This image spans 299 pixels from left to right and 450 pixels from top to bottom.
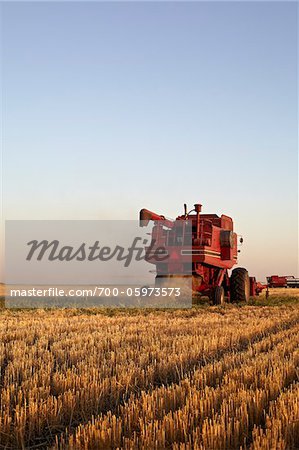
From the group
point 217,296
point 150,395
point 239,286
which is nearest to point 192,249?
point 217,296

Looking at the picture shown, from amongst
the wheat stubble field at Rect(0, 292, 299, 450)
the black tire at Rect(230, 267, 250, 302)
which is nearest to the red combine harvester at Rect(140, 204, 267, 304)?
the black tire at Rect(230, 267, 250, 302)

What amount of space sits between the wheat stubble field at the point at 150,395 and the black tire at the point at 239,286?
33.9ft

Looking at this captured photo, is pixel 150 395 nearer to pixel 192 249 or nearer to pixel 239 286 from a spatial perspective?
pixel 192 249

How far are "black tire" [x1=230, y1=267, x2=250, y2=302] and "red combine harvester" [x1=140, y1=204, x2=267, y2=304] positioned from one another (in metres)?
0.98

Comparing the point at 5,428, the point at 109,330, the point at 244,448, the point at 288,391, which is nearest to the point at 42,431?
the point at 5,428

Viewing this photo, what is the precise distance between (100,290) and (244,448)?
66.5ft

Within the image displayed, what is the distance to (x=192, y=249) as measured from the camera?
15.8 m

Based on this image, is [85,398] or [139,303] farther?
[139,303]

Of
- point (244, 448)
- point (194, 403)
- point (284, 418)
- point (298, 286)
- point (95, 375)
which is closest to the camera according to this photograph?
point (244, 448)

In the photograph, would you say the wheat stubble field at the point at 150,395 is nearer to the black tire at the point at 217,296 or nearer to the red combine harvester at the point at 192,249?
the red combine harvester at the point at 192,249

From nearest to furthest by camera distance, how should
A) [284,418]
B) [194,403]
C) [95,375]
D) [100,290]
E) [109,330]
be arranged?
1. [284,418]
2. [194,403]
3. [95,375]
4. [109,330]
5. [100,290]

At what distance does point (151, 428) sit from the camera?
326cm

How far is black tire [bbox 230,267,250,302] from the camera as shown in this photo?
1844 centimetres

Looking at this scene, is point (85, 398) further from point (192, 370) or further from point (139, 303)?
point (139, 303)
